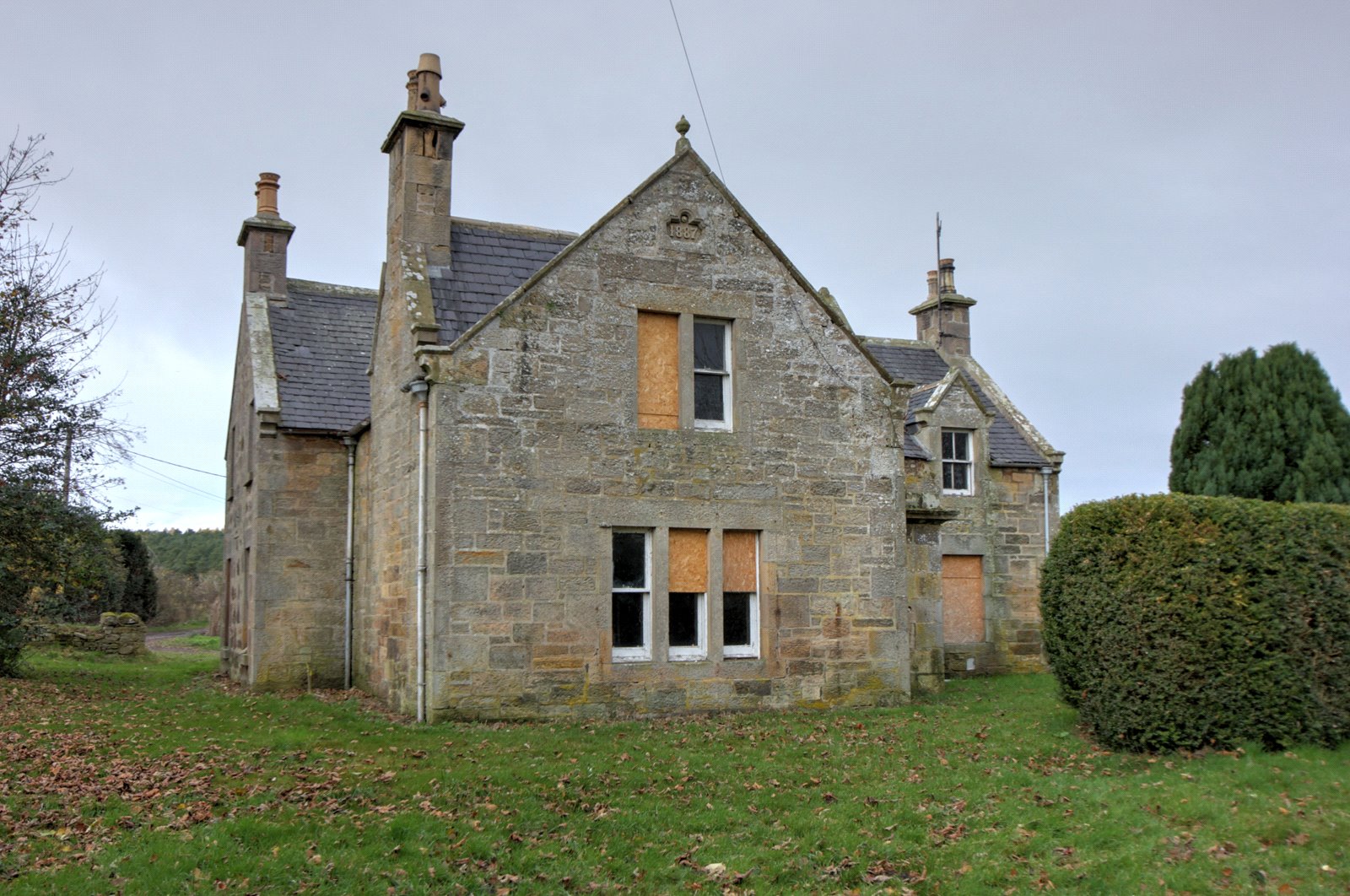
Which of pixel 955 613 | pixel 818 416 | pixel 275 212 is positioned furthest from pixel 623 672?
pixel 275 212

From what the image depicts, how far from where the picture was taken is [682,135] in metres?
16.6

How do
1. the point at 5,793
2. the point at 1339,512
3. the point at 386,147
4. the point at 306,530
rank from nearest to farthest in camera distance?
1. the point at 5,793
2. the point at 1339,512
3. the point at 386,147
4. the point at 306,530

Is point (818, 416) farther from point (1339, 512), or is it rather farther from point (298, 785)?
point (298, 785)

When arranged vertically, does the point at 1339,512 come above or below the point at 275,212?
below

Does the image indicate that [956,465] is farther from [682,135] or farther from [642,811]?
[642,811]

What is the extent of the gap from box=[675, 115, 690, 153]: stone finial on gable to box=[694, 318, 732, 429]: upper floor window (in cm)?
260

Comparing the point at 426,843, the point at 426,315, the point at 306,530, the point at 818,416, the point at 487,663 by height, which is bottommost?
the point at 426,843

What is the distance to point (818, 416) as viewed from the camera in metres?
16.9

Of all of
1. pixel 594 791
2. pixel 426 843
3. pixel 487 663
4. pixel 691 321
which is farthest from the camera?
pixel 691 321

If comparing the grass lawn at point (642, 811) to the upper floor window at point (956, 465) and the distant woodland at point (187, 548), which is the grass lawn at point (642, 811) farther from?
the distant woodland at point (187, 548)

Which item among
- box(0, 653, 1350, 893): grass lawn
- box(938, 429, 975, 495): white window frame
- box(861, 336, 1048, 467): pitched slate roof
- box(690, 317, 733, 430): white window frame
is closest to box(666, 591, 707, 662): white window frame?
box(0, 653, 1350, 893): grass lawn

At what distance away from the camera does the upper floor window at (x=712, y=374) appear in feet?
53.8

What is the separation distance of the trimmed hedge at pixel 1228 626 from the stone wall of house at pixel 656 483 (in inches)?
A: 197

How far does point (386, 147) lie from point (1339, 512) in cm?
1465
